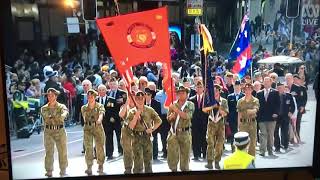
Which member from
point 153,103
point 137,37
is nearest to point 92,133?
point 153,103

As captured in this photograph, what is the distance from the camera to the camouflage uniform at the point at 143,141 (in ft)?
4.90

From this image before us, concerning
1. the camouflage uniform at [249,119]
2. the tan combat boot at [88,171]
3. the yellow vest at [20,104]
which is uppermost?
the yellow vest at [20,104]

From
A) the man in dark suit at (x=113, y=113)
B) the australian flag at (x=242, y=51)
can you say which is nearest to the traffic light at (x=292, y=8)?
the australian flag at (x=242, y=51)

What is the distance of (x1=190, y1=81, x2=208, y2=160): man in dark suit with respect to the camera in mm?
1507

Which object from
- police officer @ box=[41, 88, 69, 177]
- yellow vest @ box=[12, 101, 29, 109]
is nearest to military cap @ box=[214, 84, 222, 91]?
police officer @ box=[41, 88, 69, 177]

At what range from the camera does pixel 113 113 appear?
1479 millimetres

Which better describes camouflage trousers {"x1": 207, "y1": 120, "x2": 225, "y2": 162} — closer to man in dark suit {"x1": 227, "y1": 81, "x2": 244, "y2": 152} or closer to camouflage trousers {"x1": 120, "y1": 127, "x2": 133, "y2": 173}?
man in dark suit {"x1": 227, "y1": 81, "x2": 244, "y2": 152}

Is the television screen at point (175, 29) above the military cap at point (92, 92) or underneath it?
above

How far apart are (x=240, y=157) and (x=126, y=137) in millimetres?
471

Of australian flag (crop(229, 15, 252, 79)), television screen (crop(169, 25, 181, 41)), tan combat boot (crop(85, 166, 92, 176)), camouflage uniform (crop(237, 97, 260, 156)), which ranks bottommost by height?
tan combat boot (crop(85, 166, 92, 176))

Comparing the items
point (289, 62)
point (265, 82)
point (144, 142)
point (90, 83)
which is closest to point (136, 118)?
point (144, 142)

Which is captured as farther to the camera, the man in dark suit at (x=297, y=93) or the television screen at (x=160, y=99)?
the man in dark suit at (x=297, y=93)

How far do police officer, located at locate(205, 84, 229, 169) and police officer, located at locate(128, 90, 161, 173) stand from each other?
0.21 meters

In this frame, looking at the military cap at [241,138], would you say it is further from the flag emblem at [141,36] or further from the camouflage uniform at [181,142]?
the flag emblem at [141,36]
